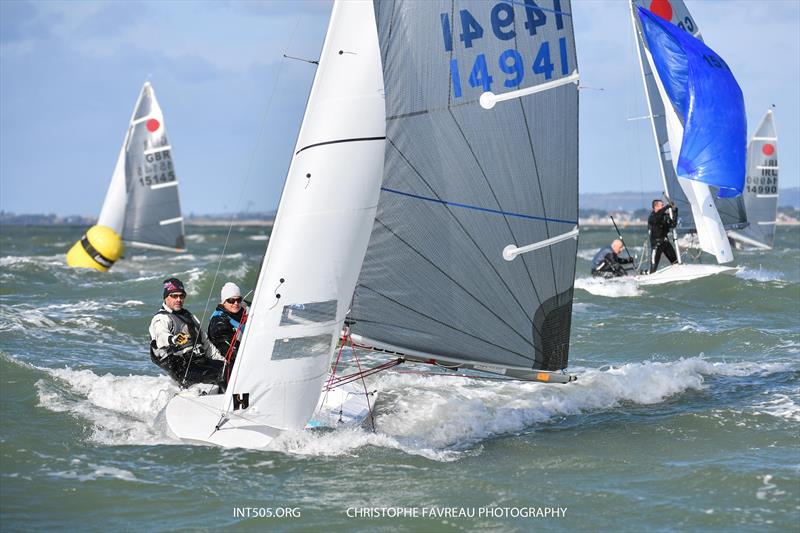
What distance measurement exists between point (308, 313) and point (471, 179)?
5.28ft

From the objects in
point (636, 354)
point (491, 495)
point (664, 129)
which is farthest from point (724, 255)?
point (491, 495)

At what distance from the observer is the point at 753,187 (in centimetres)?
3247

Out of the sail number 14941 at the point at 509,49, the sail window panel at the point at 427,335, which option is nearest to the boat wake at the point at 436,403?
the sail window panel at the point at 427,335

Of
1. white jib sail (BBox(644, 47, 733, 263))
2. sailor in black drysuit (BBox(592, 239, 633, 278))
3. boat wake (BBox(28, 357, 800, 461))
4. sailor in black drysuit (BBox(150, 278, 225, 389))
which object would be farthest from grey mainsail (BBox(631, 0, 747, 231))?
sailor in black drysuit (BBox(150, 278, 225, 389))

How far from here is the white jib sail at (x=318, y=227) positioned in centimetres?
702

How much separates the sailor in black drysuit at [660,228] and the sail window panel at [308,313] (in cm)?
1240

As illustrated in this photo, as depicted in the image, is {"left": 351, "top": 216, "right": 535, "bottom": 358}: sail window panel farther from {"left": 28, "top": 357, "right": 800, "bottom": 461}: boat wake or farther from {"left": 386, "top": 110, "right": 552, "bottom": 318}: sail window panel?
{"left": 28, "top": 357, "right": 800, "bottom": 461}: boat wake

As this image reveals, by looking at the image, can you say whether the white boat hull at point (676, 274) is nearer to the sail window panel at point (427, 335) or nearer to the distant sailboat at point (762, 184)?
the sail window panel at point (427, 335)

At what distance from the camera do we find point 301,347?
7180 millimetres

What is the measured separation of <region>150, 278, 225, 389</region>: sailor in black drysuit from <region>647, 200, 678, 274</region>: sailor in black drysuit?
11919 millimetres

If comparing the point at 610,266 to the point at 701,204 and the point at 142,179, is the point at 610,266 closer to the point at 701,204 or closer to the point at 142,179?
the point at 701,204

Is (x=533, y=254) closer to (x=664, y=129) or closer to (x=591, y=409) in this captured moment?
(x=591, y=409)

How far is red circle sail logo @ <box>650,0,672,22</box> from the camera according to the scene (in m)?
21.1

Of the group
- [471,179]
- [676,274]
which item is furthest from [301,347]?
[676,274]
